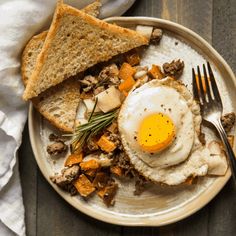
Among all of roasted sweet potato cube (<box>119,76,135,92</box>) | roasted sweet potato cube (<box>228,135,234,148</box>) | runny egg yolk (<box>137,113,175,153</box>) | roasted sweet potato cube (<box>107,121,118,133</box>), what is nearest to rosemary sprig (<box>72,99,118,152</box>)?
roasted sweet potato cube (<box>107,121,118,133</box>)

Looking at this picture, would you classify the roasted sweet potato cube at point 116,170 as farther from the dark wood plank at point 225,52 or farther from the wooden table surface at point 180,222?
the dark wood plank at point 225,52

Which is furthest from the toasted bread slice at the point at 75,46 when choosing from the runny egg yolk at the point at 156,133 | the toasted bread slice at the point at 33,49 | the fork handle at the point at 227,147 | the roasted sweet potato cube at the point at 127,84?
the fork handle at the point at 227,147

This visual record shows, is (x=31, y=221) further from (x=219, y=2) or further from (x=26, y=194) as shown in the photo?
(x=219, y=2)

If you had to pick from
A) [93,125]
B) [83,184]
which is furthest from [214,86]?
[83,184]

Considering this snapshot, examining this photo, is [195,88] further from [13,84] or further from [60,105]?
[13,84]

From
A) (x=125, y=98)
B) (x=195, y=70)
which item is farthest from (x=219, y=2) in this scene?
(x=125, y=98)
